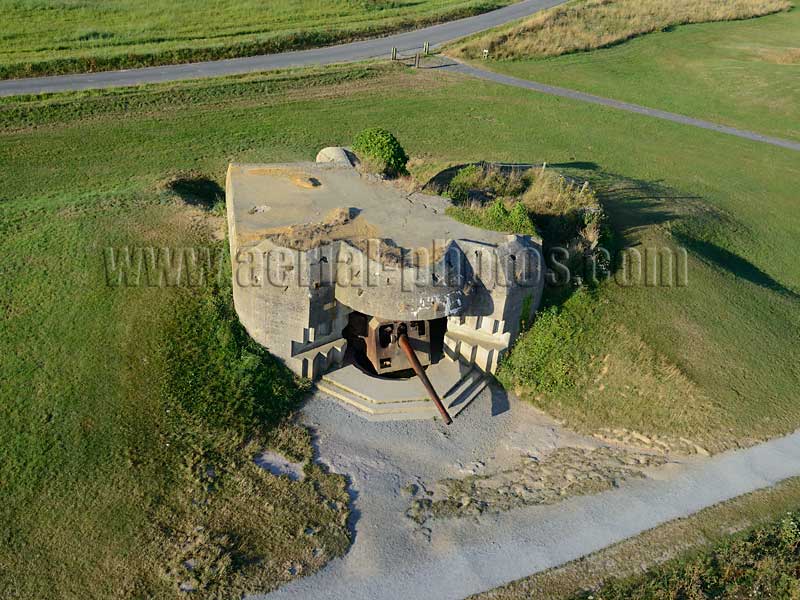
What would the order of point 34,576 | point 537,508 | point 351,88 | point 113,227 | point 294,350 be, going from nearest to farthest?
point 34,576, point 537,508, point 294,350, point 113,227, point 351,88

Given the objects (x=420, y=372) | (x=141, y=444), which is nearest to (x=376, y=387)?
(x=420, y=372)

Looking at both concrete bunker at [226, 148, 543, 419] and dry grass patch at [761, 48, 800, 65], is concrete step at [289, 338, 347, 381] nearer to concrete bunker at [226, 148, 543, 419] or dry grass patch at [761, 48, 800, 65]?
concrete bunker at [226, 148, 543, 419]

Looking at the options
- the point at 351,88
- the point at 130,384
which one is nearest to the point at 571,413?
the point at 130,384

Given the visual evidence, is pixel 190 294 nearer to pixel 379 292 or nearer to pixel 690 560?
pixel 379 292

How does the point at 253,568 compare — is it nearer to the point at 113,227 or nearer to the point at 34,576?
the point at 34,576

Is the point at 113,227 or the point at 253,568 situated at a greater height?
the point at 113,227

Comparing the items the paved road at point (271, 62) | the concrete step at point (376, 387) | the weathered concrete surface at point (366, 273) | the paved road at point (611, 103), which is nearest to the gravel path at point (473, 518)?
the concrete step at point (376, 387)

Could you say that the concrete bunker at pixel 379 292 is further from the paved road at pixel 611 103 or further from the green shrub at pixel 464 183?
the paved road at pixel 611 103
